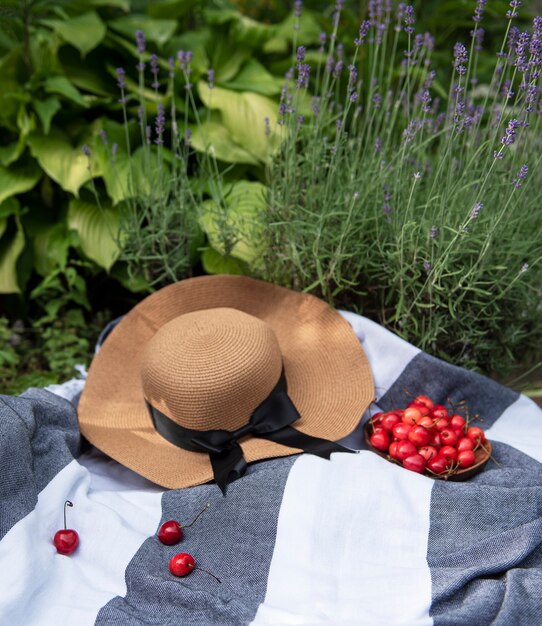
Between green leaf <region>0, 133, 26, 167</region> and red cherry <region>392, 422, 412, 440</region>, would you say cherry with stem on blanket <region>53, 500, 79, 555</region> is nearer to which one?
red cherry <region>392, 422, 412, 440</region>

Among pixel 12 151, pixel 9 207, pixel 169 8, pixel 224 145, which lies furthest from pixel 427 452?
pixel 169 8

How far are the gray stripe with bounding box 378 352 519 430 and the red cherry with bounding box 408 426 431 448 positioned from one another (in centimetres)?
21

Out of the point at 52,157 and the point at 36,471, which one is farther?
the point at 52,157

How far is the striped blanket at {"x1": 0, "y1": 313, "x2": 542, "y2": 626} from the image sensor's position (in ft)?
3.88

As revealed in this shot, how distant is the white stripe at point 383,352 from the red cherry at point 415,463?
291mm

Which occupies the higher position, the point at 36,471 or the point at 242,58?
the point at 242,58

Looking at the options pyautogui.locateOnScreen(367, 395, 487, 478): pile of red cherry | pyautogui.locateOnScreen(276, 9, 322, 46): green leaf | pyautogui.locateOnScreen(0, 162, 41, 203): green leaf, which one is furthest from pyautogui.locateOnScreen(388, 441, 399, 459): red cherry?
pyautogui.locateOnScreen(276, 9, 322, 46): green leaf

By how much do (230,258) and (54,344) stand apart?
2.31ft

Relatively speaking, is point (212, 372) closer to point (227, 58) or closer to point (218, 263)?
point (218, 263)

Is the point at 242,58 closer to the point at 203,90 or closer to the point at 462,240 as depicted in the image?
the point at 203,90

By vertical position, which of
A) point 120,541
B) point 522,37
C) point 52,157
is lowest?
point 120,541

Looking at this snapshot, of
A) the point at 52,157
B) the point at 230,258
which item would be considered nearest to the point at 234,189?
the point at 230,258

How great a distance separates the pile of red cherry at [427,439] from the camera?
1.48 meters

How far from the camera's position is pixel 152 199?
192cm
